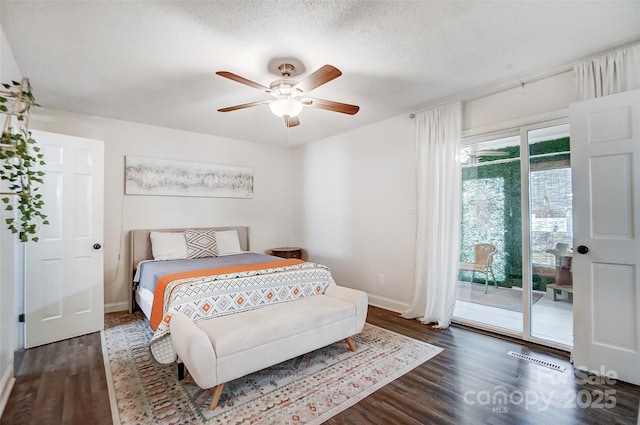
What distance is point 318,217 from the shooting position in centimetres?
501

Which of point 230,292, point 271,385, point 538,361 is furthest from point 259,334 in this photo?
point 538,361

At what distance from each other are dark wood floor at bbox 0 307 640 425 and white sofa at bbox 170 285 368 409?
1.92ft

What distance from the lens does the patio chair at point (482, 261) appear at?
10.6ft

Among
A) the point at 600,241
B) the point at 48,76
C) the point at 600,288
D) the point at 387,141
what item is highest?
the point at 48,76

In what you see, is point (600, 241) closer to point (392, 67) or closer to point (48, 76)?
point (392, 67)

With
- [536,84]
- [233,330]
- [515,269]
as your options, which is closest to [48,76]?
[233,330]

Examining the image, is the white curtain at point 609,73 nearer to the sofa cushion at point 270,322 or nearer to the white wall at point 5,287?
the sofa cushion at point 270,322

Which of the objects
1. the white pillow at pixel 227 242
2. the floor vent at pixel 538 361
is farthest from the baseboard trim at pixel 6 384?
the floor vent at pixel 538 361

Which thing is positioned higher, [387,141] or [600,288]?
[387,141]

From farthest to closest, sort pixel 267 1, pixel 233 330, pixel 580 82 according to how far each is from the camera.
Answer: pixel 580 82 < pixel 233 330 < pixel 267 1

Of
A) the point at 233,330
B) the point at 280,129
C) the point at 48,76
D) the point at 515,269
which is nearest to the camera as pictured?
the point at 233,330

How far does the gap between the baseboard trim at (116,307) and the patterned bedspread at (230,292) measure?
198cm

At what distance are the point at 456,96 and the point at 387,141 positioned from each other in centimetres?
100

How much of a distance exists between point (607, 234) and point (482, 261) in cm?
118
